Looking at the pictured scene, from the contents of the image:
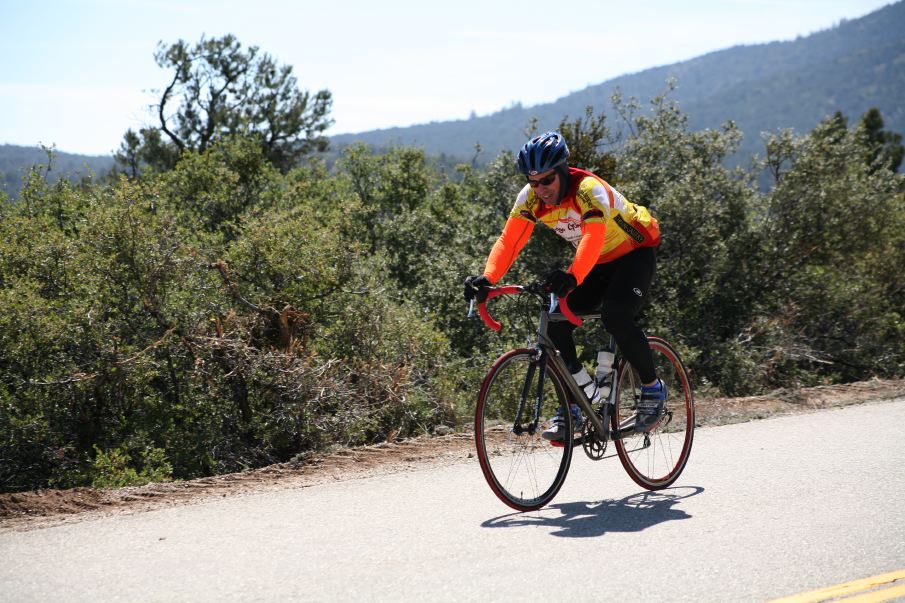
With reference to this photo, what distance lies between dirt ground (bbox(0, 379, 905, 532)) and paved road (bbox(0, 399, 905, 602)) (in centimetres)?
27

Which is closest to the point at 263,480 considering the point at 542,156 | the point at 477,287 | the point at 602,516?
the point at 477,287

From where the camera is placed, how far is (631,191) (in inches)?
610

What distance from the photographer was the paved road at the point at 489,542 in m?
3.81

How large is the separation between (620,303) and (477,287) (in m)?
1.04

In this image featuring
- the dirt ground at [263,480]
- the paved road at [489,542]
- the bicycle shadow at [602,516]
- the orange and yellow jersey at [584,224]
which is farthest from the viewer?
the dirt ground at [263,480]

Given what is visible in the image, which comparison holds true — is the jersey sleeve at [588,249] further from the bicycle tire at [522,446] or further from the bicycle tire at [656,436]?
the bicycle tire at [656,436]

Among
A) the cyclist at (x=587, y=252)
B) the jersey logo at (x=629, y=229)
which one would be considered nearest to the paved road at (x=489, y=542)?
the cyclist at (x=587, y=252)

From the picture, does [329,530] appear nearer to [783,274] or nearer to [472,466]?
[472,466]


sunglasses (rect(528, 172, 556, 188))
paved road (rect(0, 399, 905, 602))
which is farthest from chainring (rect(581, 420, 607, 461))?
sunglasses (rect(528, 172, 556, 188))

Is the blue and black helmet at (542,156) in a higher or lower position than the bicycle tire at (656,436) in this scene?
higher

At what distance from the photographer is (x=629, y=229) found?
5.51 m

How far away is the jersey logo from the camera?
547 cm

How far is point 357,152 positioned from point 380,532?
30.2 metres

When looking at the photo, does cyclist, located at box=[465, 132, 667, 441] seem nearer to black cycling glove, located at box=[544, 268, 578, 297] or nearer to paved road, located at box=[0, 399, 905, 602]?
black cycling glove, located at box=[544, 268, 578, 297]
